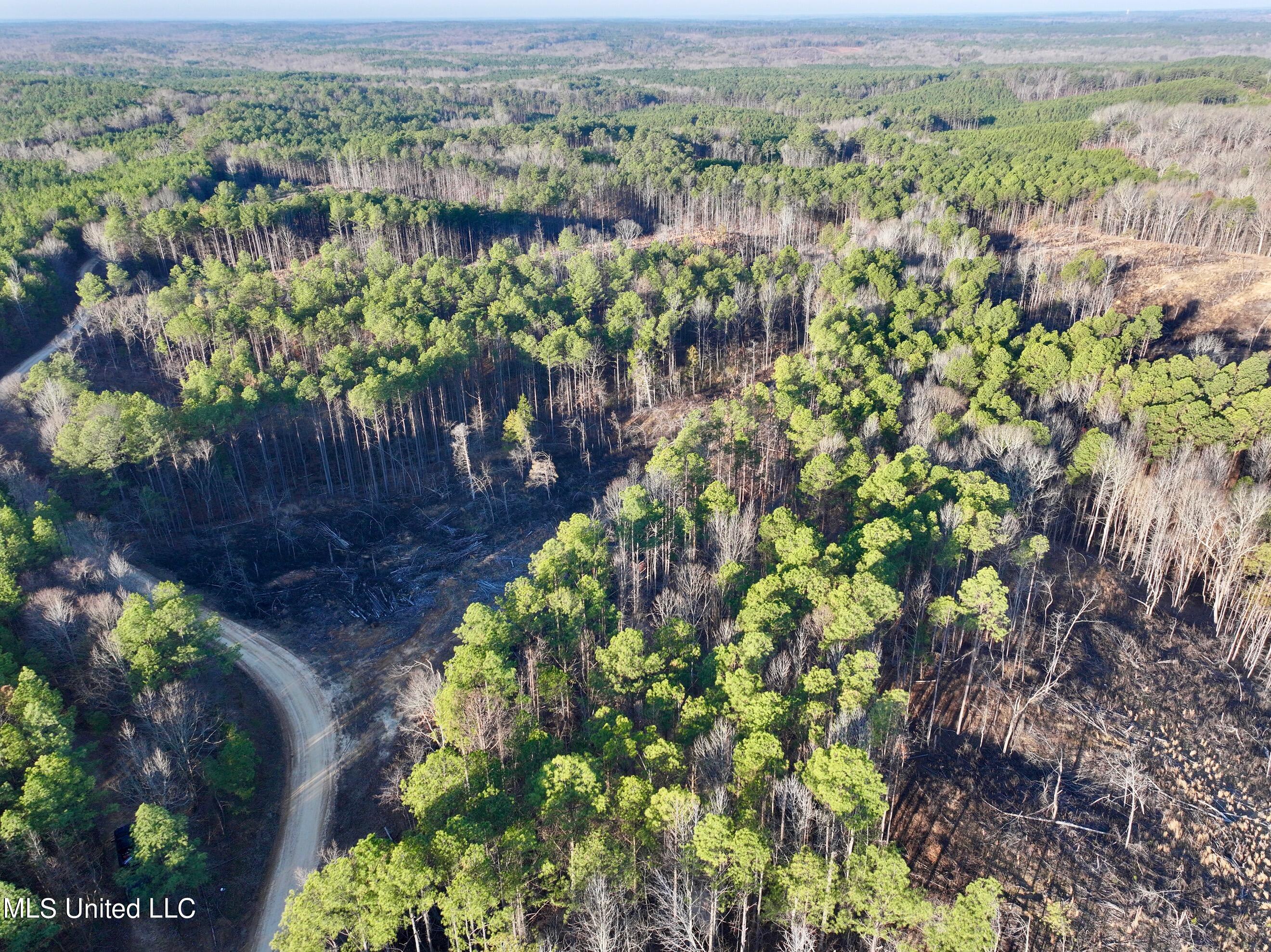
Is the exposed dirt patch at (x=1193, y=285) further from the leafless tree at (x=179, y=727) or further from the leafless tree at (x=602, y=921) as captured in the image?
the leafless tree at (x=179, y=727)

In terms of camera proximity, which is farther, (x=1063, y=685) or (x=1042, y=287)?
(x=1042, y=287)

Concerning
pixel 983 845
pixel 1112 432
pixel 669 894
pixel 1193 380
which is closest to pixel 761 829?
pixel 669 894

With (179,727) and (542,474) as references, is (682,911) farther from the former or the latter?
(542,474)

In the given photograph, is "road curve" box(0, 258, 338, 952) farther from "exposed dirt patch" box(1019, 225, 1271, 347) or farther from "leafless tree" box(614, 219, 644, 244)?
"exposed dirt patch" box(1019, 225, 1271, 347)

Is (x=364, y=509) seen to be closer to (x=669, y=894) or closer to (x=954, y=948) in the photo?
(x=669, y=894)

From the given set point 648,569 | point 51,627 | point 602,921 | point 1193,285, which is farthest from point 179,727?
point 1193,285

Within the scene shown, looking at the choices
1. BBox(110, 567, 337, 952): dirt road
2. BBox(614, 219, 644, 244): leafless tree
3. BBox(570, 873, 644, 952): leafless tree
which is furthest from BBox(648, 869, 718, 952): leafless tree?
BBox(614, 219, 644, 244): leafless tree
